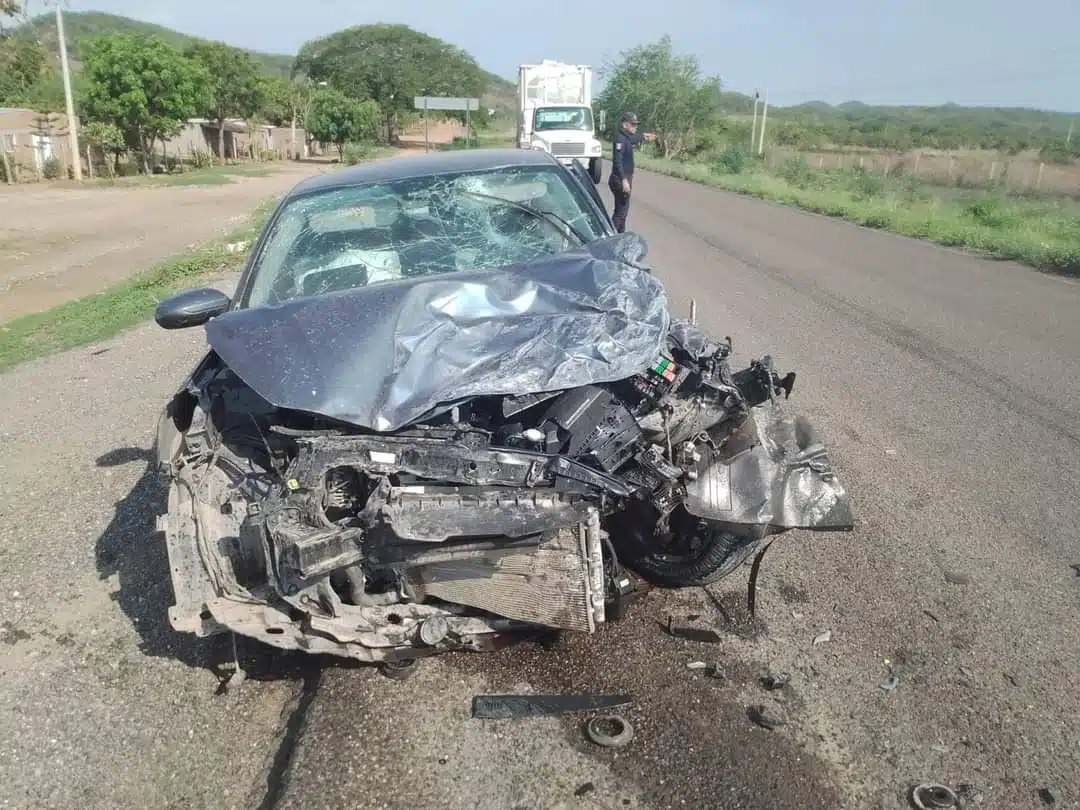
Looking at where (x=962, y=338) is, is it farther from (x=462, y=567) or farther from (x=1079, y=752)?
(x=462, y=567)

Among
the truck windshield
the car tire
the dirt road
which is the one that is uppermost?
the truck windshield

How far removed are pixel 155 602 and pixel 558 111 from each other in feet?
91.3

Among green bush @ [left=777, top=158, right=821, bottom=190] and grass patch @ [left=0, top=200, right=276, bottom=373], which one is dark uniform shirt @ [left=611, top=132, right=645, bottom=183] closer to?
grass patch @ [left=0, top=200, right=276, bottom=373]

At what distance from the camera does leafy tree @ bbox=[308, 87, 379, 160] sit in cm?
5078

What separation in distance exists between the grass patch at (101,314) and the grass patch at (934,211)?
12416 mm

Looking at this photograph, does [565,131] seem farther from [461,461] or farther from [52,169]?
[461,461]

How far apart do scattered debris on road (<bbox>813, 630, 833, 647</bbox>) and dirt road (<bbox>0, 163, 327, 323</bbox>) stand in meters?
12.4

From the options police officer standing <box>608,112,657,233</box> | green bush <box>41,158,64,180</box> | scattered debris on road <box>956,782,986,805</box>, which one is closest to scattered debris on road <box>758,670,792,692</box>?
scattered debris on road <box>956,782,986,805</box>

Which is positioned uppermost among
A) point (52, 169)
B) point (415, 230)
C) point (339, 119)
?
point (339, 119)

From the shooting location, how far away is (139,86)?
1447 inches

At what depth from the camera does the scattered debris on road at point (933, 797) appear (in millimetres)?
2613

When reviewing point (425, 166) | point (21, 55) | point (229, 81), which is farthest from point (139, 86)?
point (425, 166)

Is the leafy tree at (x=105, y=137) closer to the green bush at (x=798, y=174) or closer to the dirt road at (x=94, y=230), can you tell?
the dirt road at (x=94, y=230)

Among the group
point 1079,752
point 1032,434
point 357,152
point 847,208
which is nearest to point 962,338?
point 1032,434
